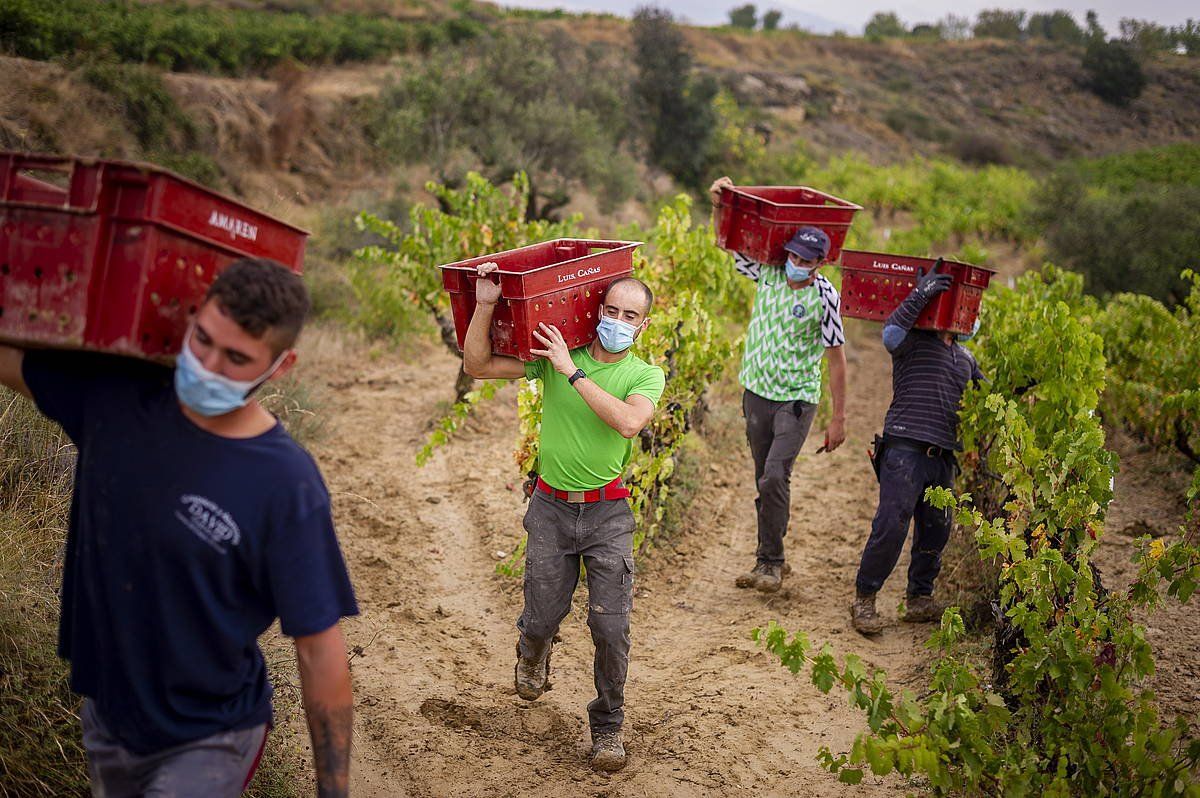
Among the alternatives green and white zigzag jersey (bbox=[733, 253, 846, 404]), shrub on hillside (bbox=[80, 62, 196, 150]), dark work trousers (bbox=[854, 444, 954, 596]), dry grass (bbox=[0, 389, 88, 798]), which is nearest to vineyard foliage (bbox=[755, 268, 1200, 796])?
dark work trousers (bbox=[854, 444, 954, 596])

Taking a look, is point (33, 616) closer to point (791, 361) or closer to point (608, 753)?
point (608, 753)

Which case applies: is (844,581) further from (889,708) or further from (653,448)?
(889,708)

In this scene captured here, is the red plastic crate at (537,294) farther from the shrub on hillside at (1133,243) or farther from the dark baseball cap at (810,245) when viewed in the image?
the shrub on hillside at (1133,243)

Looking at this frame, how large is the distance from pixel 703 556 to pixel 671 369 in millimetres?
1283

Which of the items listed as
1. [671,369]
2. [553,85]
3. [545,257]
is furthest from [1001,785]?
[553,85]

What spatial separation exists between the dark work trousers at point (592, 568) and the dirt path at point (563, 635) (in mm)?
582

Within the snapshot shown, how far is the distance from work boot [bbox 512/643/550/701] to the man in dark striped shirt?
6.84 feet

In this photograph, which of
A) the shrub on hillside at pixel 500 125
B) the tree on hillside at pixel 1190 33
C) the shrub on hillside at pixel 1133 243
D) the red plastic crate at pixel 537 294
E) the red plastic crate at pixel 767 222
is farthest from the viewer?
the tree on hillside at pixel 1190 33

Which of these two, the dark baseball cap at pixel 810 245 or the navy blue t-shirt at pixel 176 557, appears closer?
the navy blue t-shirt at pixel 176 557

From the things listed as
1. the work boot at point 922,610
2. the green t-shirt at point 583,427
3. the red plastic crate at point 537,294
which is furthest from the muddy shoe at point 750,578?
the red plastic crate at point 537,294

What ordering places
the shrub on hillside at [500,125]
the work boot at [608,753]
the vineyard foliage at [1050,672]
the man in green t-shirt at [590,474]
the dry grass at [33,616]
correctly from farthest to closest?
the shrub on hillside at [500,125]
the work boot at [608,753]
the man in green t-shirt at [590,474]
the dry grass at [33,616]
the vineyard foliage at [1050,672]

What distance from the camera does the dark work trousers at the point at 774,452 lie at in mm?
5426

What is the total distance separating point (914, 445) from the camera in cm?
516

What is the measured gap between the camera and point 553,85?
21781 mm
